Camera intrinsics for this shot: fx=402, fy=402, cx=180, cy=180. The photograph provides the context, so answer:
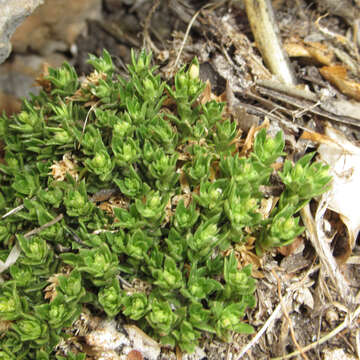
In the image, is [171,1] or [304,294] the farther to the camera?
[171,1]

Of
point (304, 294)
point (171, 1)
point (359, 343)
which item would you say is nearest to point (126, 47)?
point (171, 1)

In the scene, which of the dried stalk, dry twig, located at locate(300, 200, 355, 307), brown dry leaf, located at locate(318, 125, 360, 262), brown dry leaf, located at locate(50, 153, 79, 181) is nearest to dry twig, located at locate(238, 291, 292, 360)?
dry twig, located at locate(300, 200, 355, 307)

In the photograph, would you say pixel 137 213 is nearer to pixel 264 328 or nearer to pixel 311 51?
pixel 264 328

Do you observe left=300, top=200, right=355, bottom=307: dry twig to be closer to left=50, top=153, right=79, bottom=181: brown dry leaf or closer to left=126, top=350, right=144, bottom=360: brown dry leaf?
left=126, top=350, right=144, bottom=360: brown dry leaf

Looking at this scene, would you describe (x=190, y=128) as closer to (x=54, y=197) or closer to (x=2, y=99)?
(x=54, y=197)

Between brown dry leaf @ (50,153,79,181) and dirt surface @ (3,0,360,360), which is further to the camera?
brown dry leaf @ (50,153,79,181)

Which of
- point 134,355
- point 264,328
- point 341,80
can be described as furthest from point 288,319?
point 341,80

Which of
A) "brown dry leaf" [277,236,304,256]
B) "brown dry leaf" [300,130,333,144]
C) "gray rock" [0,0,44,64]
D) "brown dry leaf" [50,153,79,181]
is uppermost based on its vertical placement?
"gray rock" [0,0,44,64]
